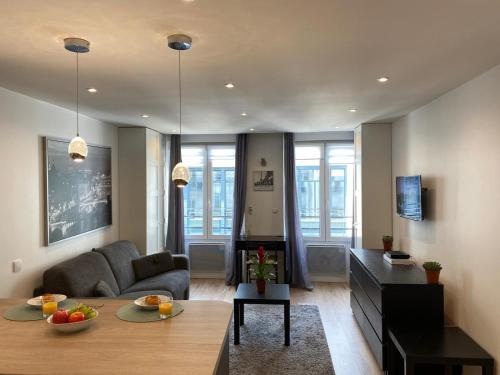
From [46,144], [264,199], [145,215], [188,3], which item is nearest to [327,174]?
[264,199]

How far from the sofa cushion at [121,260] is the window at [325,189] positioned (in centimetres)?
291

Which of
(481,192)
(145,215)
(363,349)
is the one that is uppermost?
(481,192)

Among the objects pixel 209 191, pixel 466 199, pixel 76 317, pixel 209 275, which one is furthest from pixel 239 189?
pixel 76 317

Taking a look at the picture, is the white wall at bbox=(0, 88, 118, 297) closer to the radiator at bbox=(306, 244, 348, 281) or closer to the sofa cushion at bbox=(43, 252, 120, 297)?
the sofa cushion at bbox=(43, 252, 120, 297)

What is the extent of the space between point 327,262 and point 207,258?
2.11 m

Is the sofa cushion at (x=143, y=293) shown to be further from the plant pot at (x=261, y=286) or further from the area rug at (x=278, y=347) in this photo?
the plant pot at (x=261, y=286)

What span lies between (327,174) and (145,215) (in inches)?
120

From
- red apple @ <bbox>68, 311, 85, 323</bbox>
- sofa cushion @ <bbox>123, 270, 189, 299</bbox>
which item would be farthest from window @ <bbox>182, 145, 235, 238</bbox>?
red apple @ <bbox>68, 311, 85, 323</bbox>

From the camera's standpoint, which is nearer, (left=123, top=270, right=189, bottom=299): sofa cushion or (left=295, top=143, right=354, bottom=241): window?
(left=123, top=270, right=189, bottom=299): sofa cushion

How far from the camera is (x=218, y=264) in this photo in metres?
6.57

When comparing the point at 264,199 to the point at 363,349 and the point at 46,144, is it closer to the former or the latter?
the point at 363,349

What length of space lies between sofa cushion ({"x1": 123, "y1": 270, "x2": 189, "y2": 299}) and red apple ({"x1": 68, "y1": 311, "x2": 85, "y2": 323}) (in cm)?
215

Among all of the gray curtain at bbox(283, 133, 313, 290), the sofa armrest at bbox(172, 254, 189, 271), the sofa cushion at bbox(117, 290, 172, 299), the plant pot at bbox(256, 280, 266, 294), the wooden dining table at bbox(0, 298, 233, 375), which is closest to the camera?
the wooden dining table at bbox(0, 298, 233, 375)

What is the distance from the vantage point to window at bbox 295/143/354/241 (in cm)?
622
